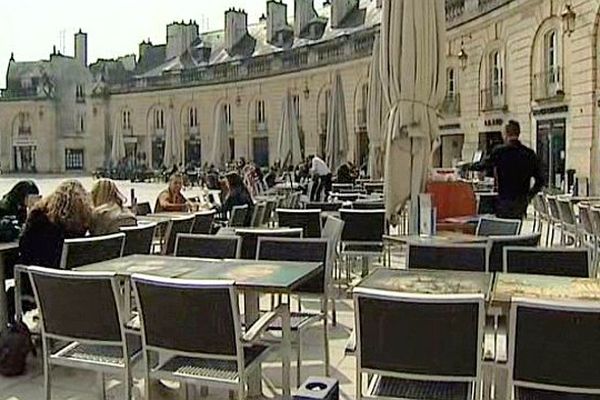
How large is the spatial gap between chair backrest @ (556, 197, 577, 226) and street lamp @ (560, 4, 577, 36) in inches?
369

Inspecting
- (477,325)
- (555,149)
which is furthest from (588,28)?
(477,325)

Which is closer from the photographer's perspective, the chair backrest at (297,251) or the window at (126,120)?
the chair backrest at (297,251)

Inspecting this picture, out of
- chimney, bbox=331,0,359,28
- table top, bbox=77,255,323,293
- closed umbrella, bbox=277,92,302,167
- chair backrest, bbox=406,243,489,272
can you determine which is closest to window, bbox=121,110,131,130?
chimney, bbox=331,0,359,28

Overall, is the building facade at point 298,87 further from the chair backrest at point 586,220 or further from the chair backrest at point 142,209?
the chair backrest at point 142,209

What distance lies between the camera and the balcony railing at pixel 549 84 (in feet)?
59.6

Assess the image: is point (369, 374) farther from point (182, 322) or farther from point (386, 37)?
point (386, 37)

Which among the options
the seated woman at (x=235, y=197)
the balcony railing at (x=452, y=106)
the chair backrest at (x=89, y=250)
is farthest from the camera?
the balcony railing at (x=452, y=106)

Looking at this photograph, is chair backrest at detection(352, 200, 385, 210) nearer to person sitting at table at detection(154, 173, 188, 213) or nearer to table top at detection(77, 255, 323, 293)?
person sitting at table at detection(154, 173, 188, 213)

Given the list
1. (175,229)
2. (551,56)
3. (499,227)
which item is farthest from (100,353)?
(551,56)

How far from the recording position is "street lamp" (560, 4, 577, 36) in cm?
1669

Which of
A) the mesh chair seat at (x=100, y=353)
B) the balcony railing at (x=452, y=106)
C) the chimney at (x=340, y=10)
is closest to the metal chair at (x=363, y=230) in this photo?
the mesh chair seat at (x=100, y=353)

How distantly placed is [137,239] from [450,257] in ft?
7.38

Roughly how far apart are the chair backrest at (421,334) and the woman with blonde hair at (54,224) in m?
2.70

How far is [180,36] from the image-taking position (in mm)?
52719
